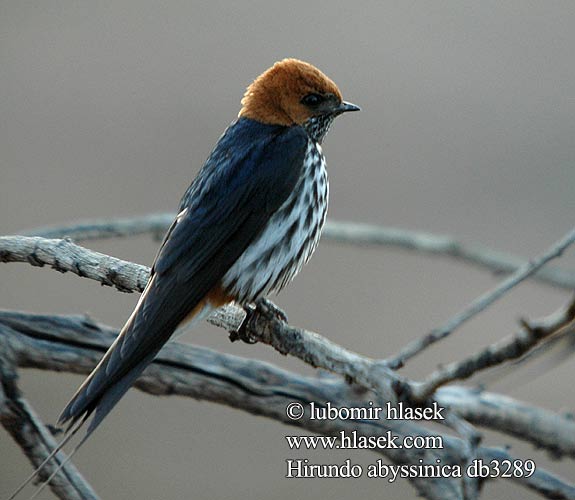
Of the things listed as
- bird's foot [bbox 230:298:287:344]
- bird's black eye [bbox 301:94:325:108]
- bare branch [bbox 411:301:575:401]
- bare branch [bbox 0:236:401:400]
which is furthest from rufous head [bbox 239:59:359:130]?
bare branch [bbox 411:301:575:401]

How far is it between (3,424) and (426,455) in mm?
899

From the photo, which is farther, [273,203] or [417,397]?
[273,203]

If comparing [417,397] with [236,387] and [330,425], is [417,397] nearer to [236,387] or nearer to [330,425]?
[330,425]

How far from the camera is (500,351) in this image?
1.68 m

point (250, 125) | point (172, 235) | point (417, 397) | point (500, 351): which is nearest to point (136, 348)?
point (172, 235)

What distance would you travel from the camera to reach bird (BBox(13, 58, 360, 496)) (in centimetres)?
201

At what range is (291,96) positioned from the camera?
2.50 meters

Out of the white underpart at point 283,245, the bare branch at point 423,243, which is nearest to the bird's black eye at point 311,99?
the white underpart at point 283,245

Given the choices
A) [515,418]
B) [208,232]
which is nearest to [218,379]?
[208,232]

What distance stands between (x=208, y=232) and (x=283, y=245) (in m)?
0.22

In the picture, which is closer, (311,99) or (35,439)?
(35,439)

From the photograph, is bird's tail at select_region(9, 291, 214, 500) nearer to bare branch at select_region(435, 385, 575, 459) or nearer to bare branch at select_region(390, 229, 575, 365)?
bare branch at select_region(390, 229, 575, 365)

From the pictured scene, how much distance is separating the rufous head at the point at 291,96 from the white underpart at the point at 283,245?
16 centimetres

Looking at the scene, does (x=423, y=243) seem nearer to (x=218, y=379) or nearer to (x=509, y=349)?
(x=218, y=379)
